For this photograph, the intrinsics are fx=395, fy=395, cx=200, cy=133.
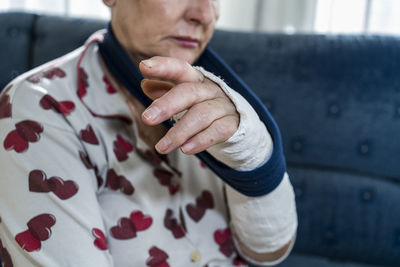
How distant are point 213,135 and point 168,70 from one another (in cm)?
9

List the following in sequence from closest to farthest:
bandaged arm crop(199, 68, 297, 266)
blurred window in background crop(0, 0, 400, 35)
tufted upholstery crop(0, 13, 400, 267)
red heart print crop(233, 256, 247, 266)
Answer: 1. bandaged arm crop(199, 68, 297, 266)
2. red heart print crop(233, 256, 247, 266)
3. tufted upholstery crop(0, 13, 400, 267)
4. blurred window in background crop(0, 0, 400, 35)

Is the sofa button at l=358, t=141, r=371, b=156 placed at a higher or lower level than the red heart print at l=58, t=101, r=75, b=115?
lower

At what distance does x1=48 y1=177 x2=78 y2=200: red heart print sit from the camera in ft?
1.84

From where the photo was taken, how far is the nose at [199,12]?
65cm

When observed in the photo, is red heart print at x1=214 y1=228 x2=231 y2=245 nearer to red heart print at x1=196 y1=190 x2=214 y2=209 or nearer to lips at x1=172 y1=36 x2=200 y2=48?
red heart print at x1=196 y1=190 x2=214 y2=209

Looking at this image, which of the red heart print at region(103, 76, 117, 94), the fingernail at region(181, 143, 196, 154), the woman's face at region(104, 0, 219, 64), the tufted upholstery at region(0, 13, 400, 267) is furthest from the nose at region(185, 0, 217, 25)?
the tufted upholstery at region(0, 13, 400, 267)

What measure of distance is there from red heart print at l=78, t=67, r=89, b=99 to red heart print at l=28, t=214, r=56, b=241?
238 mm

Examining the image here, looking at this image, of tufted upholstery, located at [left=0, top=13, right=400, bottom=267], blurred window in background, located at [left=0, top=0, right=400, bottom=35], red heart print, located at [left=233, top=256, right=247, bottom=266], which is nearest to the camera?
red heart print, located at [left=233, top=256, right=247, bottom=266]

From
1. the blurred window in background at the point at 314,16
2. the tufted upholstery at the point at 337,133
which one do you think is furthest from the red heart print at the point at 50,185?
the blurred window in background at the point at 314,16

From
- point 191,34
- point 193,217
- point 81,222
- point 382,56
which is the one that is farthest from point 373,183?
point 81,222

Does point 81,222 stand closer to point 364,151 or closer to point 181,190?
point 181,190

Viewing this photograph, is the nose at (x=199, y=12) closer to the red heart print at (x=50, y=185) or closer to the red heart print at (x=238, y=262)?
the red heart print at (x=50, y=185)

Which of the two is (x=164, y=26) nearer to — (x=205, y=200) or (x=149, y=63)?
(x=149, y=63)

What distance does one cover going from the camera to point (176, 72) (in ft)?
1.40
